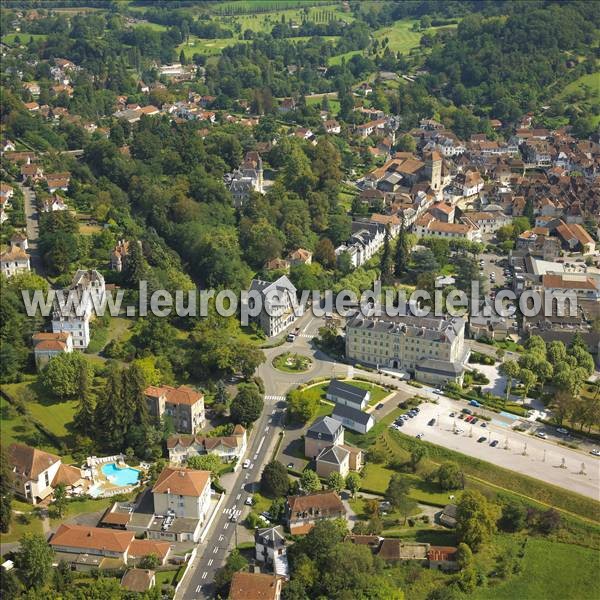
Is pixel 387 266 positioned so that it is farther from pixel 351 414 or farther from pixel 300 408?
pixel 300 408

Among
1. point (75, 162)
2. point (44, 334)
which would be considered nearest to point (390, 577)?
point (44, 334)

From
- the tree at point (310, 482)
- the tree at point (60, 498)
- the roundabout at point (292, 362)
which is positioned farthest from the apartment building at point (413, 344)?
the tree at point (60, 498)

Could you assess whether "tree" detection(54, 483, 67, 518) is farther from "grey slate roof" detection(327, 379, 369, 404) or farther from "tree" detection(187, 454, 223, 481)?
"grey slate roof" detection(327, 379, 369, 404)

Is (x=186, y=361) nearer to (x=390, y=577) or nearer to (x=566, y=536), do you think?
(x=390, y=577)

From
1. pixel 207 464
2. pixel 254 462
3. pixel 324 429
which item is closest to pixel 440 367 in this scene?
pixel 324 429

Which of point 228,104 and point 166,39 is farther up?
point 166,39
